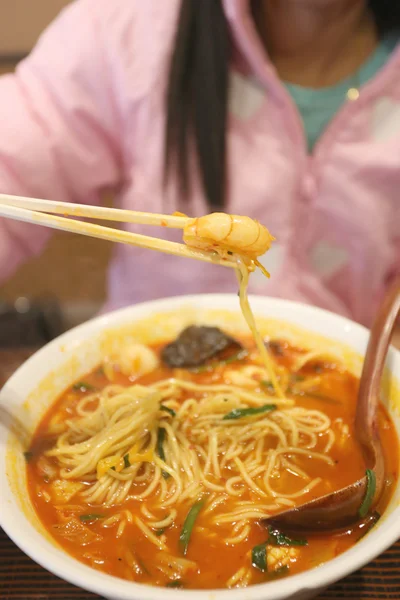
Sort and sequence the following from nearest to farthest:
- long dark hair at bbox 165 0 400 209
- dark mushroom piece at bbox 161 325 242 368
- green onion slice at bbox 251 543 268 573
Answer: green onion slice at bbox 251 543 268 573 → dark mushroom piece at bbox 161 325 242 368 → long dark hair at bbox 165 0 400 209

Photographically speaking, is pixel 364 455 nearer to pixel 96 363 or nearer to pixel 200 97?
pixel 96 363

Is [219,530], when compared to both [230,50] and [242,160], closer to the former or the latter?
[242,160]

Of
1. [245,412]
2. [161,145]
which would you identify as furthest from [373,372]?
[161,145]

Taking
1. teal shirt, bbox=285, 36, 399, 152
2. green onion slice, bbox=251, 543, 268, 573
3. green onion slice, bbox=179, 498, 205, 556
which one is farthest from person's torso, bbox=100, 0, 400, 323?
green onion slice, bbox=251, 543, 268, 573

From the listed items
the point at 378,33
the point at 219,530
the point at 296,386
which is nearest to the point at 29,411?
the point at 219,530

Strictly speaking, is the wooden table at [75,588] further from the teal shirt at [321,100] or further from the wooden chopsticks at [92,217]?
the teal shirt at [321,100]

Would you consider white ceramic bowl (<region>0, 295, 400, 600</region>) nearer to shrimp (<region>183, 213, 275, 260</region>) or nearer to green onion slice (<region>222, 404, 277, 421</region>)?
green onion slice (<region>222, 404, 277, 421</region>)
